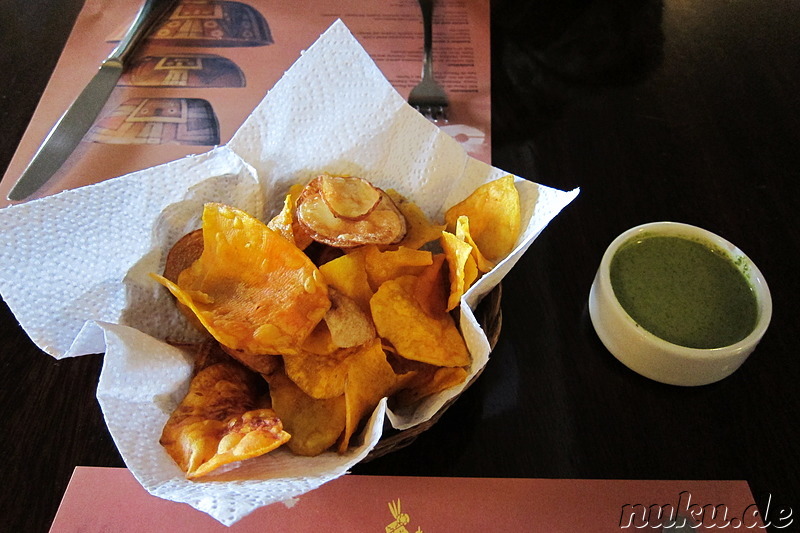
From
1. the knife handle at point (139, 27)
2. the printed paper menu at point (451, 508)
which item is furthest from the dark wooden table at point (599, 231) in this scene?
the knife handle at point (139, 27)

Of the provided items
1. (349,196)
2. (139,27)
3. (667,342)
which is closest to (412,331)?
(349,196)

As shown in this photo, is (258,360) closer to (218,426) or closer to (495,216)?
(218,426)

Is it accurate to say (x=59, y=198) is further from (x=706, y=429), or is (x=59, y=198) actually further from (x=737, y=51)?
(x=737, y=51)

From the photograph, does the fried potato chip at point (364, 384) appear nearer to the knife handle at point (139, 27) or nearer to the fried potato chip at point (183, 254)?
the fried potato chip at point (183, 254)

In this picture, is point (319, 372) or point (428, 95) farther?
point (428, 95)

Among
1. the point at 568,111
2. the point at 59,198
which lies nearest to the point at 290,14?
the point at 568,111

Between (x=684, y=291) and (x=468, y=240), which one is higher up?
(x=468, y=240)
